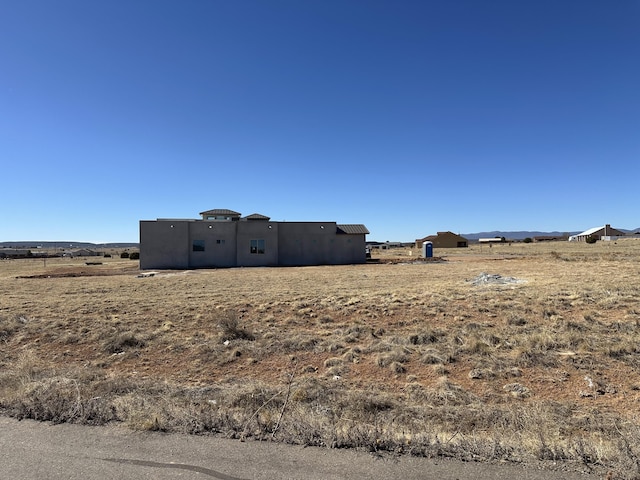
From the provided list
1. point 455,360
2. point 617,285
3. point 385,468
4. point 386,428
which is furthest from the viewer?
point 617,285

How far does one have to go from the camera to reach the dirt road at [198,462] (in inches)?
116

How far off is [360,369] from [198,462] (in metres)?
4.67

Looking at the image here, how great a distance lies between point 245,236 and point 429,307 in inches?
1002

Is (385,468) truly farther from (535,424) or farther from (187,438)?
(535,424)

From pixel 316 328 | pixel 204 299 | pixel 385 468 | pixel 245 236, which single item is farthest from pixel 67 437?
pixel 245 236

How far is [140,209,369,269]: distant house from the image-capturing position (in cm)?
3325

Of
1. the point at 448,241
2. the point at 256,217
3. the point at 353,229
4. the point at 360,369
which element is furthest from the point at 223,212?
the point at 448,241

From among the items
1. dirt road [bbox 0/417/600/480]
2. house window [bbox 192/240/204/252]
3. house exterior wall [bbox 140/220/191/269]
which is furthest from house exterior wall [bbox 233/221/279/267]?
dirt road [bbox 0/417/600/480]

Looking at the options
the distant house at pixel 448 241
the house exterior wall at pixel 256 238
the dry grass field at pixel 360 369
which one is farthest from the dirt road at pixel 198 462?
the distant house at pixel 448 241

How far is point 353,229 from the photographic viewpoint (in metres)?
39.4

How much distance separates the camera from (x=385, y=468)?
3020 mm

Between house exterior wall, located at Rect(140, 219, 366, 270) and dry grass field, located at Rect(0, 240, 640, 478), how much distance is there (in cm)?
1827

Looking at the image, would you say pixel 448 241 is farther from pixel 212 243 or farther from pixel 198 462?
pixel 198 462

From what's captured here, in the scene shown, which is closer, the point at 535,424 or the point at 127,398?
the point at 535,424
